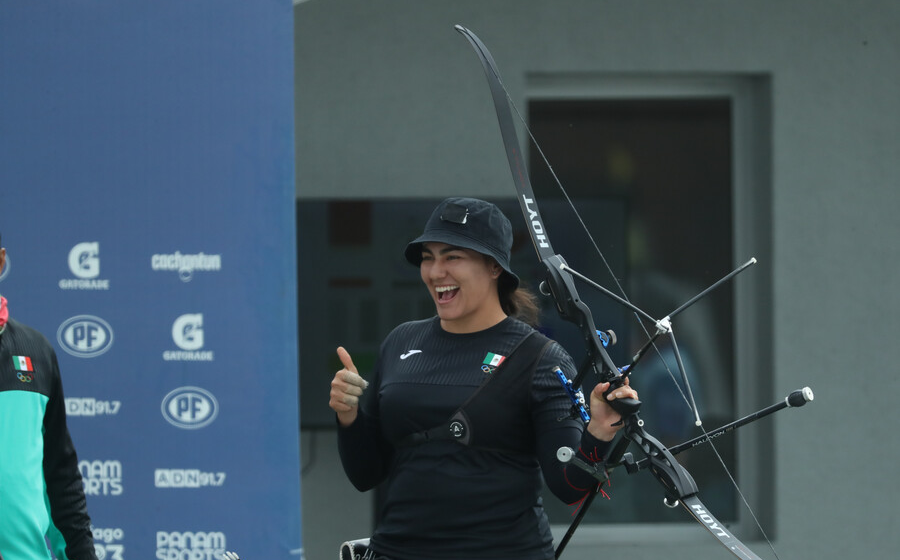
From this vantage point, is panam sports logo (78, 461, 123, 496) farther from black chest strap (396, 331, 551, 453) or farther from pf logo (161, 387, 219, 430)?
black chest strap (396, 331, 551, 453)

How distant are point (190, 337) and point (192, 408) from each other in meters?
0.24

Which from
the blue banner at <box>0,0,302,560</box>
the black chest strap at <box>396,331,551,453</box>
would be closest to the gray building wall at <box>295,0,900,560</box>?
the blue banner at <box>0,0,302,560</box>

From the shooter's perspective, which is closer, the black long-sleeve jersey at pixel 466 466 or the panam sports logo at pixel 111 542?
the black long-sleeve jersey at pixel 466 466

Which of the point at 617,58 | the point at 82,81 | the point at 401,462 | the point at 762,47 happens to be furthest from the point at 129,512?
the point at 762,47

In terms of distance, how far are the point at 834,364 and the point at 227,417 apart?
2900 millimetres

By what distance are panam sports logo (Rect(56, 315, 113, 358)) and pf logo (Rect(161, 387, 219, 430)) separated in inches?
11.3

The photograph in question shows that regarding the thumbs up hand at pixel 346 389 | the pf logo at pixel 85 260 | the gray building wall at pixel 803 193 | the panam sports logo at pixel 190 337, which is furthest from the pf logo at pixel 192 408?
the thumbs up hand at pixel 346 389

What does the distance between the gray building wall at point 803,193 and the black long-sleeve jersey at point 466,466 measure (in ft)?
9.43

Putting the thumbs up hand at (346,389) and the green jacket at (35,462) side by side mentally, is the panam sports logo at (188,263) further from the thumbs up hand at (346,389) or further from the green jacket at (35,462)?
the thumbs up hand at (346,389)

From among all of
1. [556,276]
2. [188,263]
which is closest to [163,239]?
[188,263]

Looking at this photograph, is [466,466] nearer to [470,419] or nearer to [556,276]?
[470,419]

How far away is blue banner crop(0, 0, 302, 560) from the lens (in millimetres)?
3721

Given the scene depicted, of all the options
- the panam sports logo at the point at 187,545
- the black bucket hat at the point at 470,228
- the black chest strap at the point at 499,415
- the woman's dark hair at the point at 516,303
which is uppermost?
the black bucket hat at the point at 470,228

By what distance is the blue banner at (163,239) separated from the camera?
12.2ft
